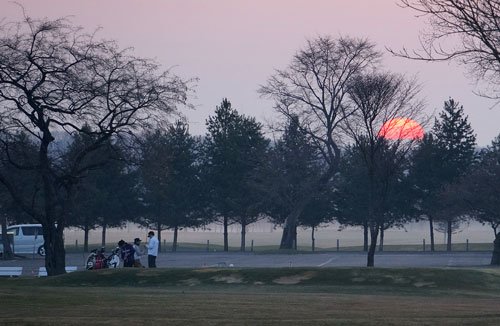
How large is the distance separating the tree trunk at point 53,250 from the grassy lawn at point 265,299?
4.52 meters

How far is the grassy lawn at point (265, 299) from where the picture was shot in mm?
16109

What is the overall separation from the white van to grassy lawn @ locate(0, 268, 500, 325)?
32.5 m

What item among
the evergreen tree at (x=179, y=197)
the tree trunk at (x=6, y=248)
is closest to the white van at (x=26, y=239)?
the tree trunk at (x=6, y=248)

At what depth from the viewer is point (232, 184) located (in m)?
70.9

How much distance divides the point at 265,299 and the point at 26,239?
4431 cm

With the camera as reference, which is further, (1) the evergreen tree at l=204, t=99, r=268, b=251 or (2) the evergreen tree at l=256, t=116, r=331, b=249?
(1) the evergreen tree at l=204, t=99, r=268, b=251

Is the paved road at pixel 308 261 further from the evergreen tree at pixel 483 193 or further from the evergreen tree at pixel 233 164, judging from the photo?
the evergreen tree at pixel 233 164

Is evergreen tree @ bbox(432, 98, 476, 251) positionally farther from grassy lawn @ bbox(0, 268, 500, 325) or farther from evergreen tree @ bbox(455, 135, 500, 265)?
grassy lawn @ bbox(0, 268, 500, 325)

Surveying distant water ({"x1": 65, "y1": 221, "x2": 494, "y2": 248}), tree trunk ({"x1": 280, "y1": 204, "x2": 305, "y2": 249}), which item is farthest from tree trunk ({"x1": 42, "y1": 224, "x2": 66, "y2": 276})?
distant water ({"x1": 65, "y1": 221, "x2": 494, "y2": 248})

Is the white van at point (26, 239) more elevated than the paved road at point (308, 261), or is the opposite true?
the white van at point (26, 239)

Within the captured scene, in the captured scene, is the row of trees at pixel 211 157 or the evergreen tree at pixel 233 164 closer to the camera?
the row of trees at pixel 211 157

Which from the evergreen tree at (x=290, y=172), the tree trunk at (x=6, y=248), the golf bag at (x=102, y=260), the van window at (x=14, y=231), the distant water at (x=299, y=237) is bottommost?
the golf bag at (x=102, y=260)

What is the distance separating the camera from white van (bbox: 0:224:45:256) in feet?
206

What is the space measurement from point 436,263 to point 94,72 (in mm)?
21312
